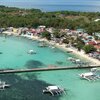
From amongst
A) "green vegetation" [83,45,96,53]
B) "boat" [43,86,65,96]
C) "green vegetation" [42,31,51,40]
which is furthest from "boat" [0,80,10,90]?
"green vegetation" [42,31,51,40]

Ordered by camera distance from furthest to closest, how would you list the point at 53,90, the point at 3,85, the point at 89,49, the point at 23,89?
1. the point at 89,49
2. the point at 3,85
3. the point at 23,89
4. the point at 53,90

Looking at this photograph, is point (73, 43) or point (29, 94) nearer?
point (29, 94)

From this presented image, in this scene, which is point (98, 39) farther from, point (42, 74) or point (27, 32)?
point (42, 74)

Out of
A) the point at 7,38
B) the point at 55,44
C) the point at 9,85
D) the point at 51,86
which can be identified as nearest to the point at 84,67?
the point at 51,86

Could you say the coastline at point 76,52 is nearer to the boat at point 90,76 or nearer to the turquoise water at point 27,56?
the turquoise water at point 27,56

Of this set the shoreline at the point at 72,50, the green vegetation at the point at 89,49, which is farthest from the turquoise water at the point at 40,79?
the green vegetation at the point at 89,49

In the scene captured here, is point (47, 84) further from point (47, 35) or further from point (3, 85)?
point (47, 35)

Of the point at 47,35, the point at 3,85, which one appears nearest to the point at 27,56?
the point at 47,35
